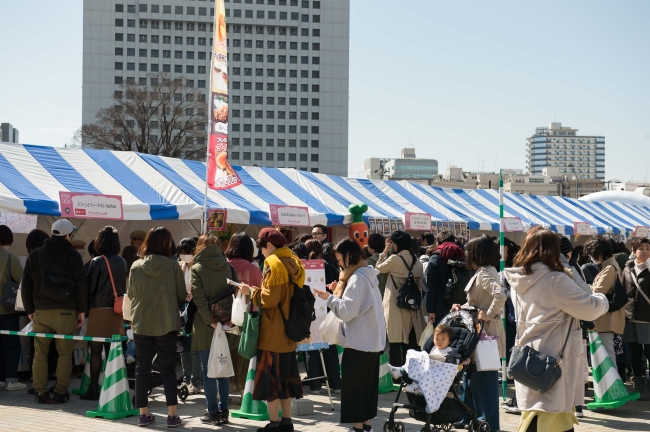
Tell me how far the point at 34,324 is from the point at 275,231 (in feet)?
10.3

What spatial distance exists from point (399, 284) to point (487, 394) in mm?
2300

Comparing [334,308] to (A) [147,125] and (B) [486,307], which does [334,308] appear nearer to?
(B) [486,307]

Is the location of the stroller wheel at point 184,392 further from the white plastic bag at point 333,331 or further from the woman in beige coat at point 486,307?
the woman in beige coat at point 486,307

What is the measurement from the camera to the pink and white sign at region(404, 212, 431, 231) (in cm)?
1706

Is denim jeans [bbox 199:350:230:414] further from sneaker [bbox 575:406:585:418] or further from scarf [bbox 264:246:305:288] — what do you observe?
sneaker [bbox 575:406:585:418]

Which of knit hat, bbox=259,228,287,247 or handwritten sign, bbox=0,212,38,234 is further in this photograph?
handwritten sign, bbox=0,212,38,234

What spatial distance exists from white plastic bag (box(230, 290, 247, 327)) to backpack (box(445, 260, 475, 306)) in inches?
88.6

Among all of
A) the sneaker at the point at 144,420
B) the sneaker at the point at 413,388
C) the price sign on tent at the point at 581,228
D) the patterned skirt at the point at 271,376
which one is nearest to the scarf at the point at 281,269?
the patterned skirt at the point at 271,376

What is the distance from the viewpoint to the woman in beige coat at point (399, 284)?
8.70 metres

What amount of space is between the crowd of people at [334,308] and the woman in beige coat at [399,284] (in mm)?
14

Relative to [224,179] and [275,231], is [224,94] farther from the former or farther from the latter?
[275,231]

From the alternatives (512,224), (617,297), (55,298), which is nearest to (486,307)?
(617,297)

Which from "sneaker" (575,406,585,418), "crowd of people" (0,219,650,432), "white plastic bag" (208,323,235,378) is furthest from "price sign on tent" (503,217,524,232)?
"white plastic bag" (208,323,235,378)

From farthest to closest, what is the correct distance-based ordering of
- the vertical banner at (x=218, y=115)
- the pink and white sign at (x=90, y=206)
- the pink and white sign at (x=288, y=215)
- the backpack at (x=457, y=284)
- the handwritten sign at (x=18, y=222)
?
the pink and white sign at (x=288, y=215), the handwritten sign at (x=18, y=222), the vertical banner at (x=218, y=115), the pink and white sign at (x=90, y=206), the backpack at (x=457, y=284)
